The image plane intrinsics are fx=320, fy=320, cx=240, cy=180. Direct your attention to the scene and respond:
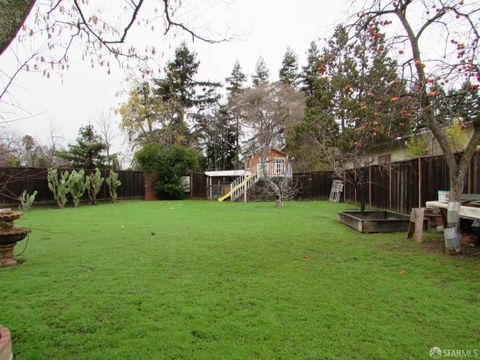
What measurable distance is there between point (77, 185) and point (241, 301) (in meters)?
15.3

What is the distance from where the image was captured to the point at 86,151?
81.0 ft

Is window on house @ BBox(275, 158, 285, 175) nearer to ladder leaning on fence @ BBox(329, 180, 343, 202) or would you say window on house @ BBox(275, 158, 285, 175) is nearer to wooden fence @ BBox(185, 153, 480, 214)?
ladder leaning on fence @ BBox(329, 180, 343, 202)

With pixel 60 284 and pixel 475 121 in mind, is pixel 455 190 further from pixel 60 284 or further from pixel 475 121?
pixel 60 284

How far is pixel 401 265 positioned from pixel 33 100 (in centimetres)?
527

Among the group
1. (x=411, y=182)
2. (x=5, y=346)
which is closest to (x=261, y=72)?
(x=411, y=182)

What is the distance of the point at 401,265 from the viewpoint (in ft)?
15.2

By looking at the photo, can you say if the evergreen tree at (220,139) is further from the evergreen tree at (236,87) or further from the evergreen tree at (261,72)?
the evergreen tree at (261,72)

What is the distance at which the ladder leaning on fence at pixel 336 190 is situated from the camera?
1919 cm

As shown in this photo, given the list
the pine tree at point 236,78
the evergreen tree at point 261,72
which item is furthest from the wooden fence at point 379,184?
the pine tree at point 236,78

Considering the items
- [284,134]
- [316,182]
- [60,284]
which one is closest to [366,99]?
[60,284]

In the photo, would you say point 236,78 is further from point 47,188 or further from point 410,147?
point 410,147

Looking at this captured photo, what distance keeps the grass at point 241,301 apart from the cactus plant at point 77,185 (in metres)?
10.5

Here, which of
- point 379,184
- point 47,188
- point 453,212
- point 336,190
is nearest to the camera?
point 453,212

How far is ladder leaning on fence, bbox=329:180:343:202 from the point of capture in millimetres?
19188
